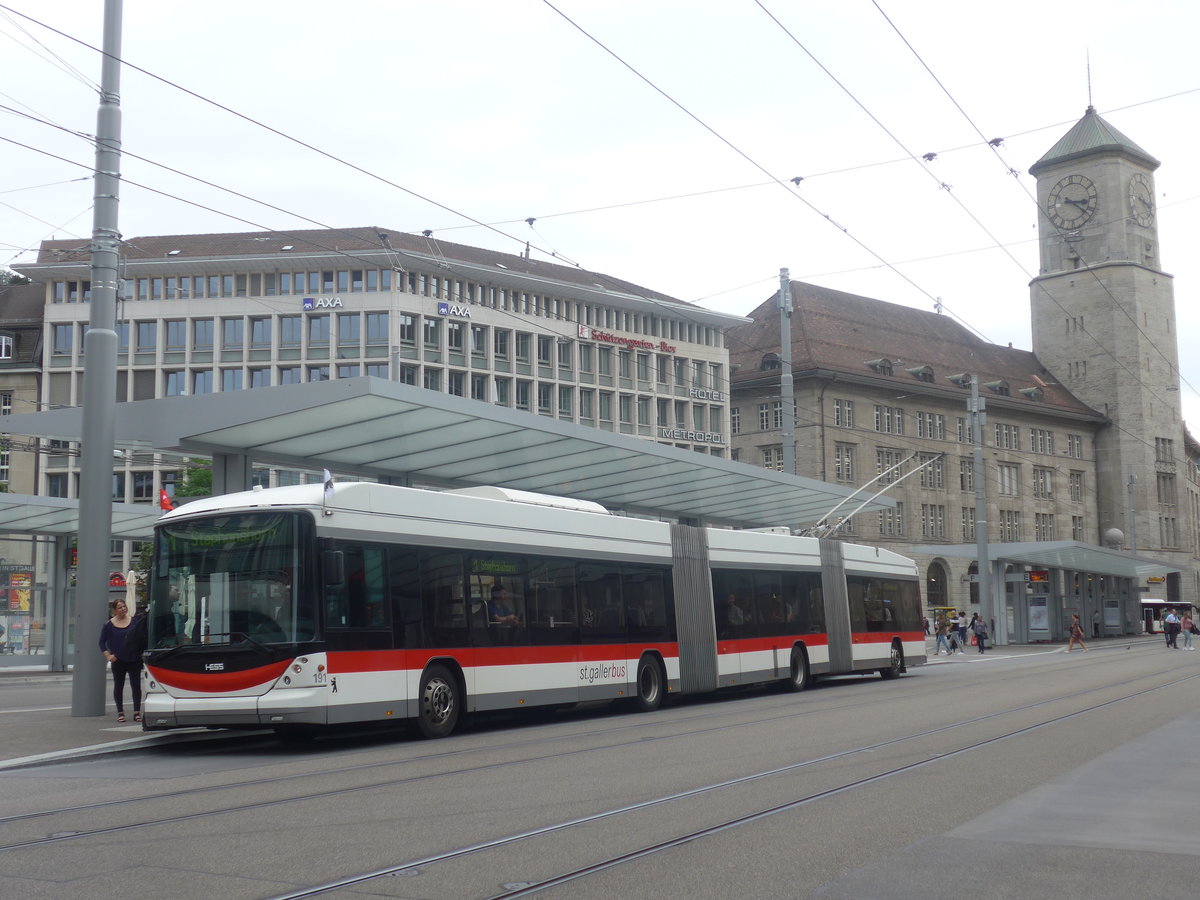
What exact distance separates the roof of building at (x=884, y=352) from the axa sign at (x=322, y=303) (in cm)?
2450

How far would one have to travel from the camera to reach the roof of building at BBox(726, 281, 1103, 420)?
268ft

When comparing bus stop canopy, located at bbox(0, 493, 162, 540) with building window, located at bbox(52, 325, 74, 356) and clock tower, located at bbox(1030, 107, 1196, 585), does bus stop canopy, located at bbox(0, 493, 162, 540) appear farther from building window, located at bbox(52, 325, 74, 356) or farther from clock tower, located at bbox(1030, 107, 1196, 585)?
clock tower, located at bbox(1030, 107, 1196, 585)

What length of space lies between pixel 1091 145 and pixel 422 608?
87.1m

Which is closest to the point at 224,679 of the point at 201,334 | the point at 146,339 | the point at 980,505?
the point at 980,505

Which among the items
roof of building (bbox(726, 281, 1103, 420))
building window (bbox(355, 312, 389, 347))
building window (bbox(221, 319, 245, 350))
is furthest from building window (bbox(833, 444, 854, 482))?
building window (bbox(221, 319, 245, 350))

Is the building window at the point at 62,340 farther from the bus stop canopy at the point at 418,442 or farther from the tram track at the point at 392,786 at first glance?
the tram track at the point at 392,786

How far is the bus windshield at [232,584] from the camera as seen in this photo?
13461 mm

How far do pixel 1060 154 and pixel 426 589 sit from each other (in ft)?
288

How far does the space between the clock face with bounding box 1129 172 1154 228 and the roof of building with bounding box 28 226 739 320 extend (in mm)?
37154

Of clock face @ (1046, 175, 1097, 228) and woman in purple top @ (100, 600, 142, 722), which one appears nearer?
woman in purple top @ (100, 600, 142, 722)

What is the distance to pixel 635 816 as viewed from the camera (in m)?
8.65

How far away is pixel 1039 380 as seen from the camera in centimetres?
9700

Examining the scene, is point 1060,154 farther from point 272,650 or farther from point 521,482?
point 272,650

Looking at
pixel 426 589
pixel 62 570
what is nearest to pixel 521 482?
pixel 426 589
